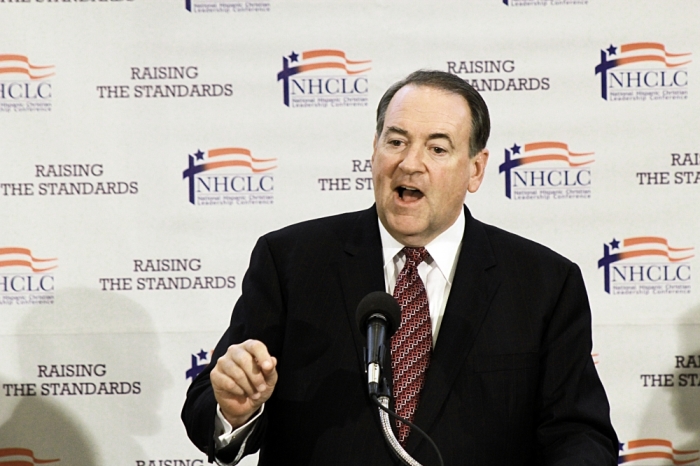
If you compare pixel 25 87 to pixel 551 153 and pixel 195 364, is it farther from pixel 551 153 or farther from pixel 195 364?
pixel 551 153

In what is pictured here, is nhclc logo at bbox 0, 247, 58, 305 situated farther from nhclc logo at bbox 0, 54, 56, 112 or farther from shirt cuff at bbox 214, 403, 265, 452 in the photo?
shirt cuff at bbox 214, 403, 265, 452

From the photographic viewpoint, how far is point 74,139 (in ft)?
12.1

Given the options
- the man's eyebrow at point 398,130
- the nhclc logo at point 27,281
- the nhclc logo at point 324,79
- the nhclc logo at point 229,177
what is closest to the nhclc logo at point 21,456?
the nhclc logo at point 27,281

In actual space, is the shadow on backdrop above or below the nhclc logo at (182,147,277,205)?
below

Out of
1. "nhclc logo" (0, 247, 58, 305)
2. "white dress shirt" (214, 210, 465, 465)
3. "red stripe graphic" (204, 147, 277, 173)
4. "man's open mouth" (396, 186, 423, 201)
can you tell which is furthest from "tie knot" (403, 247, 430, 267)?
"nhclc logo" (0, 247, 58, 305)

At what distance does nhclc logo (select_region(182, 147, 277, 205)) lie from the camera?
368 cm

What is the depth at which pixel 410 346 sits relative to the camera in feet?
7.06

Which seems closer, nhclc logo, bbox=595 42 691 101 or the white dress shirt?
the white dress shirt

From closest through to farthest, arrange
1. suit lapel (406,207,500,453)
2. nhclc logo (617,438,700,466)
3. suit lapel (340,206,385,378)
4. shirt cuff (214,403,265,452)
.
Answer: shirt cuff (214,403,265,452) → suit lapel (406,207,500,453) → suit lapel (340,206,385,378) → nhclc logo (617,438,700,466)

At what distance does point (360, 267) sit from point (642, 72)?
2.09 meters

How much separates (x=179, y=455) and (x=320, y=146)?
1.58 metres

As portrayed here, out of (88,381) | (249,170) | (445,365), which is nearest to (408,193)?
(445,365)

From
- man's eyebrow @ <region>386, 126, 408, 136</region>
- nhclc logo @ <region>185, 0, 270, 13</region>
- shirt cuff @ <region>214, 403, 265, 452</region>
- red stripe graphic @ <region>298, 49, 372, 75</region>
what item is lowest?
shirt cuff @ <region>214, 403, 265, 452</region>

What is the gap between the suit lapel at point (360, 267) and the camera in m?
2.20
